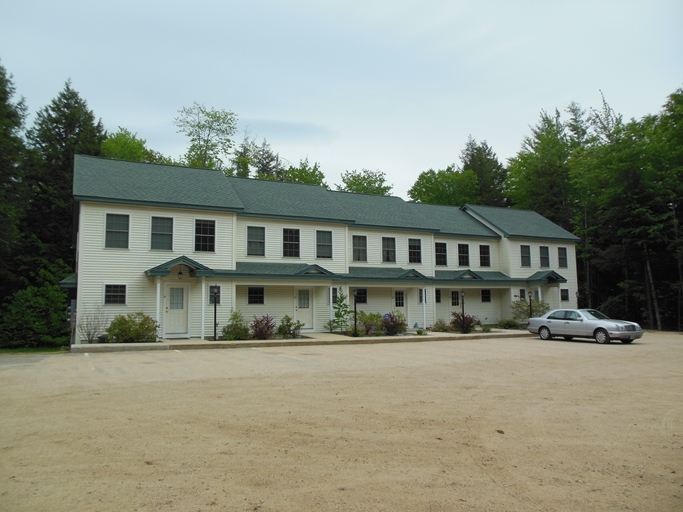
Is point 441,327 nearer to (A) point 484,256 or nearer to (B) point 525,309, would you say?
(B) point 525,309

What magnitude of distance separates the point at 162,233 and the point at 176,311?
3.43 meters

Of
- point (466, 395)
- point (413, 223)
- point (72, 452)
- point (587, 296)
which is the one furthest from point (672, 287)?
point (72, 452)

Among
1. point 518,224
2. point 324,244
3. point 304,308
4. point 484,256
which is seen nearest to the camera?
point 304,308

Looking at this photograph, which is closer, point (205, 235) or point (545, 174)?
point (205, 235)

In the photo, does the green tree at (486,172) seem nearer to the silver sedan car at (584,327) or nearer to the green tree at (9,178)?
the silver sedan car at (584,327)

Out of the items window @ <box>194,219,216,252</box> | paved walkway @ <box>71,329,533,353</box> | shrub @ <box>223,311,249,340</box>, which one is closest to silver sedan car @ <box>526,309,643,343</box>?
paved walkway @ <box>71,329,533,353</box>

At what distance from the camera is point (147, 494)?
4602mm

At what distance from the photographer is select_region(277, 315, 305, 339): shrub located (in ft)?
74.3

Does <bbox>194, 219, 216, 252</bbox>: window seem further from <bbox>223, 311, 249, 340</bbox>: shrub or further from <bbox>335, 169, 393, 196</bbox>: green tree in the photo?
<bbox>335, 169, 393, 196</bbox>: green tree

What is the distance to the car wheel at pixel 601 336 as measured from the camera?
2103 cm

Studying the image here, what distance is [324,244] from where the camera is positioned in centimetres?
2677

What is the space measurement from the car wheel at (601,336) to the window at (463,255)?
1219cm

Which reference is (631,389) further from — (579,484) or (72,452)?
(72,452)

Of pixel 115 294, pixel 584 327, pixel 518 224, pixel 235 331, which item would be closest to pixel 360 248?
pixel 235 331
